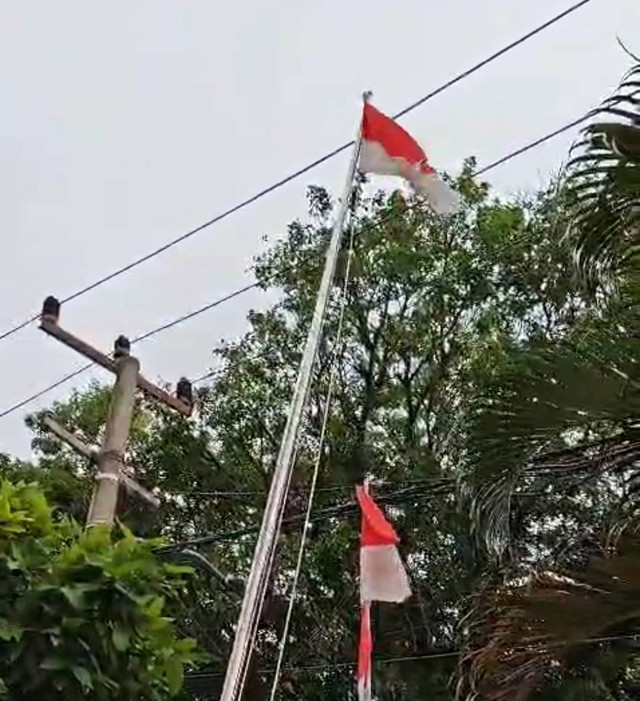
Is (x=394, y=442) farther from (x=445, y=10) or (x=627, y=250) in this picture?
(x=627, y=250)

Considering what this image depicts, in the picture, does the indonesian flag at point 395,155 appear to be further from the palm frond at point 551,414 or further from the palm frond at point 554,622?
the palm frond at point 554,622

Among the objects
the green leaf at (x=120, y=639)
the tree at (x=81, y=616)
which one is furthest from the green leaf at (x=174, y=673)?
the green leaf at (x=120, y=639)

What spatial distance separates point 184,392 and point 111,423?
126 centimetres

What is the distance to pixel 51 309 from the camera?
6820mm

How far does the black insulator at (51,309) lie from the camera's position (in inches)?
267

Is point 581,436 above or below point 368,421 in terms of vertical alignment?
below

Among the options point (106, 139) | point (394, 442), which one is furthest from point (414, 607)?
point (106, 139)

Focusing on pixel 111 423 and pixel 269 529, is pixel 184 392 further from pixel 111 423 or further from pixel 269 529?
pixel 269 529

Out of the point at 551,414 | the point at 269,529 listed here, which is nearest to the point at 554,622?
the point at 551,414

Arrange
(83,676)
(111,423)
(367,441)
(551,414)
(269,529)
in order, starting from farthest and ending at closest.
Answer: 1. (367,441)
2. (111,423)
3. (551,414)
4. (83,676)
5. (269,529)

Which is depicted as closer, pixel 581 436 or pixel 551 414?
pixel 551 414

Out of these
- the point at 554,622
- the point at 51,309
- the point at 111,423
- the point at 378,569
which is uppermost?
the point at 51,309

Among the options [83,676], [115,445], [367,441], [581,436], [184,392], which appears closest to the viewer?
[83,676]

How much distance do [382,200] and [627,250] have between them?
272 inches
